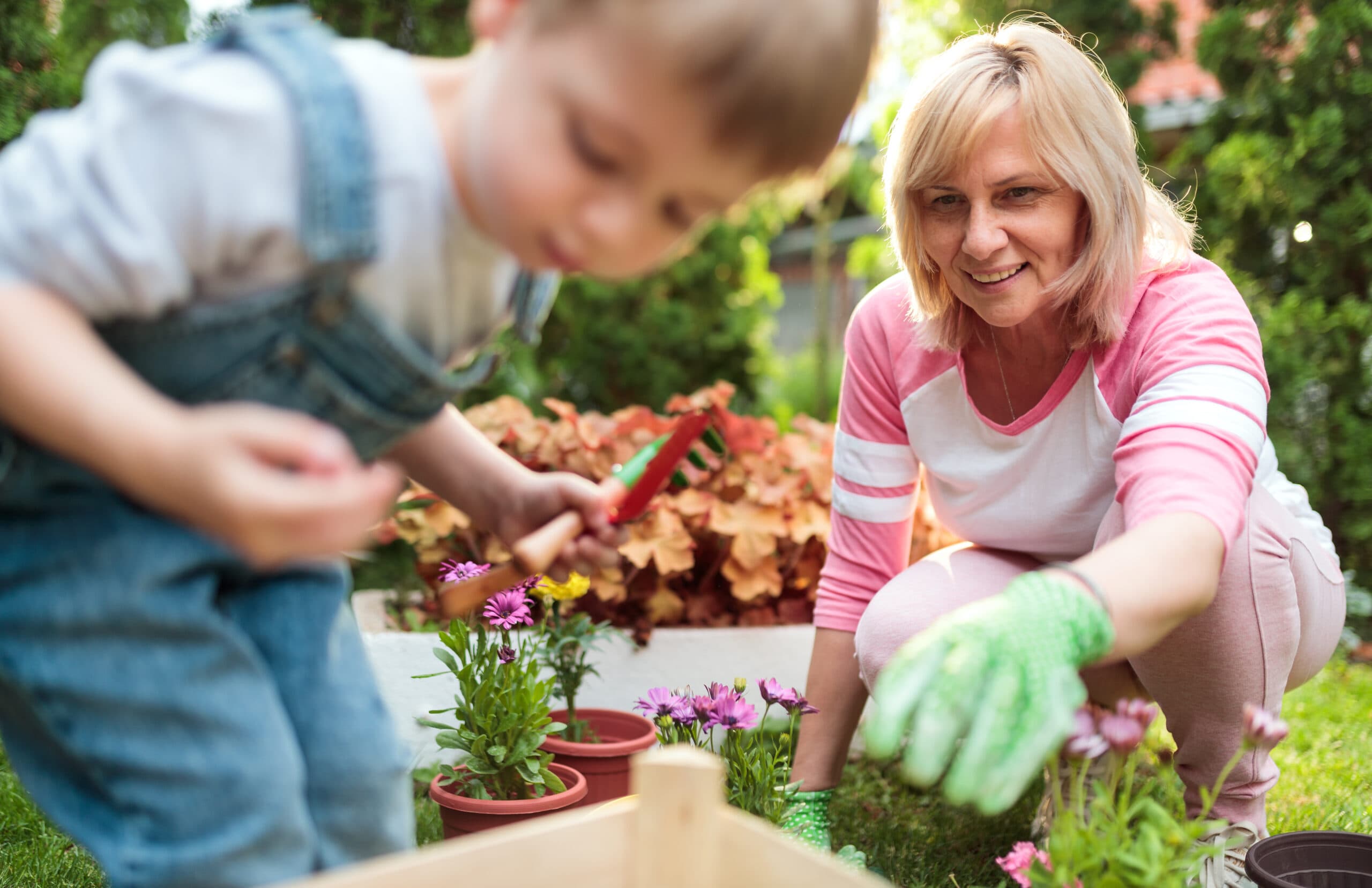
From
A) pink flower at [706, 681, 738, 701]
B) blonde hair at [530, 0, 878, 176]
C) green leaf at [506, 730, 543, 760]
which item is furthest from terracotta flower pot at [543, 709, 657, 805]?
blonde hair at [530, 0, 878, 176]

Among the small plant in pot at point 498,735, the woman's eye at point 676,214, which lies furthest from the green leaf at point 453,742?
the woman's eye at point 676,214

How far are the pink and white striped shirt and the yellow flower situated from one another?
44cm

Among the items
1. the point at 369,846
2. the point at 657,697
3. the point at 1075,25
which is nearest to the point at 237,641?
the point at 369,846

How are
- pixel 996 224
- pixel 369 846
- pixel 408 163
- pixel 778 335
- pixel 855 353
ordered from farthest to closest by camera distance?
pixel 778 335 < pixel 855 353 < pixel 996 224 < pixel 369 846 < pixel 408 163

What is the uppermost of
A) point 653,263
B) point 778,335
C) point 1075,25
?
point 1075,25

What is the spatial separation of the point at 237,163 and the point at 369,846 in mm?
655

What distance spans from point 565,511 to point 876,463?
96 cm

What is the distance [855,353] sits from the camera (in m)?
2.11

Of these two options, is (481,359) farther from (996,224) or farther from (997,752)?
(996,224)

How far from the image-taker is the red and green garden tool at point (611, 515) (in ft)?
3.47

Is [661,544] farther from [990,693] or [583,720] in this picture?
[990,693]

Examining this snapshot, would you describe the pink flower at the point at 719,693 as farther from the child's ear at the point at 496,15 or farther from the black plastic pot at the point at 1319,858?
the child's ear at the point at 496,15

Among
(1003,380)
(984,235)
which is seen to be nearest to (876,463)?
(1003,380)

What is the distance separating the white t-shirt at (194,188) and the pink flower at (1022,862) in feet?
2.83
